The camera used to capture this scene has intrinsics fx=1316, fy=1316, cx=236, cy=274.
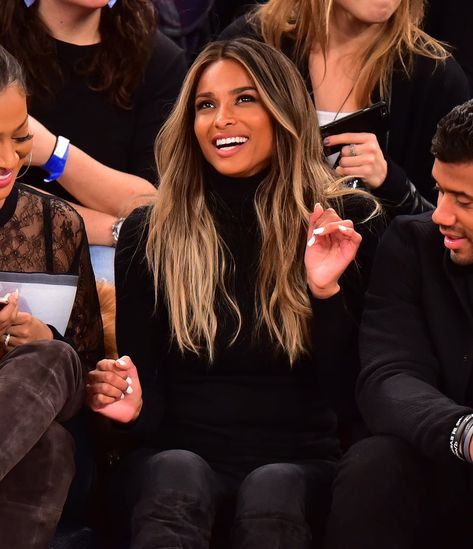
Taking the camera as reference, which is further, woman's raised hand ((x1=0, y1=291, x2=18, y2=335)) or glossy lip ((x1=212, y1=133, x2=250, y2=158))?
glossy lip ((x1=212, y1=133, x2=250, y2=158))

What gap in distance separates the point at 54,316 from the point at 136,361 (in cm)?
22

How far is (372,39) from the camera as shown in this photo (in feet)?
10.9

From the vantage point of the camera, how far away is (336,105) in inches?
130

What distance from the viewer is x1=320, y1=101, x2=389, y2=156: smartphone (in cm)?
306

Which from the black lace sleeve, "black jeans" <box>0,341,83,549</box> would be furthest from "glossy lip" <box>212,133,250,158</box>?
"black jeans" <box>0,341,83,549</box>

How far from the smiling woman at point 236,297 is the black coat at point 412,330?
113mm

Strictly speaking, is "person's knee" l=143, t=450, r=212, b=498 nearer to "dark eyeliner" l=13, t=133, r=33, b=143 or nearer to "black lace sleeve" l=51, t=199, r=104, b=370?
"black lace sleeve" l=51, t=199, r=104, b=370

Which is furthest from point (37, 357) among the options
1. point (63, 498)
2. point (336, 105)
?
point (336, 105)

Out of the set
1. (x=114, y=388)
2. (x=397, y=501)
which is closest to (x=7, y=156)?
(x=114, y=388)

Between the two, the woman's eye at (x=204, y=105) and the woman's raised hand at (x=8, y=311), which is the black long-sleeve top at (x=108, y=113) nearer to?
the woman's eye at (x=204, y=105)

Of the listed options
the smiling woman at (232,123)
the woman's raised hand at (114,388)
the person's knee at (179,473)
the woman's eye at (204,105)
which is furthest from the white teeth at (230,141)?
the person's knee at (179,473)

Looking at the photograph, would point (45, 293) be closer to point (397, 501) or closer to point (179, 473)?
point (179, 473)

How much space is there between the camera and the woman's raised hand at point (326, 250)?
8.73 feet

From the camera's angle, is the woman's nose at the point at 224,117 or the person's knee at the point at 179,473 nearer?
the person's knee at the point at 179,473
